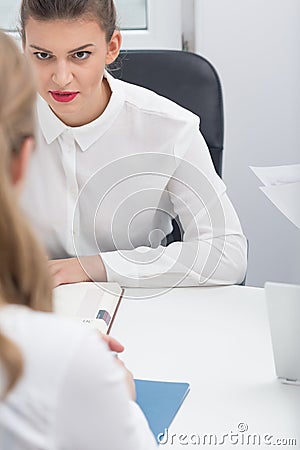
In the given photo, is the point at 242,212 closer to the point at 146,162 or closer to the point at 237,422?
the point at 146,162

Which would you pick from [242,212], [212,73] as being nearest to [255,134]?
[242,212]

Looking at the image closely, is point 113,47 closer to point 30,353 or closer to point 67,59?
point 67,59

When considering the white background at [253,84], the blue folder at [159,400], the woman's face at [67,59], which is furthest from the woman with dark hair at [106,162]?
the white background at [253,84]

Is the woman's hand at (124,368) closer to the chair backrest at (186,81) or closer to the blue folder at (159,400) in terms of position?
the blue folder at (159,400)

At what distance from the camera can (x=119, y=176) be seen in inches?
63.5

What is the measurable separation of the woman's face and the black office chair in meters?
0.19

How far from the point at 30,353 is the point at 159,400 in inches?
17.7

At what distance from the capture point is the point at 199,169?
61.8 inches

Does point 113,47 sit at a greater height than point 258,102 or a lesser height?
greater

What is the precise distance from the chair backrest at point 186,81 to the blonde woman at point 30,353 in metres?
1.05

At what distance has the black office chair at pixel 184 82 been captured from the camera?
5.60 feet

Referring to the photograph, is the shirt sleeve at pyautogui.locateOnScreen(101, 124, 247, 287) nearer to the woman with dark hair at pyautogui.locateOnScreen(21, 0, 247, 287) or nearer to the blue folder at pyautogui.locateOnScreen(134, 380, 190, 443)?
the woman with dark hair at pyautogui.locateOnScreen(21, 0, 247, 287)

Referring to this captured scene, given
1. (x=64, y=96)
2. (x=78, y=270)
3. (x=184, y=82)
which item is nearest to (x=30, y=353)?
(x=78, y=270)
